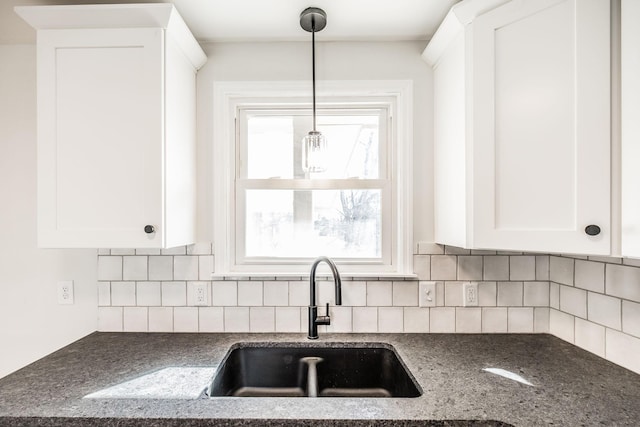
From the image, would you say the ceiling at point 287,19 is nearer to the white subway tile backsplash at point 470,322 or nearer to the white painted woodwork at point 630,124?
the white painted woodwork at point 630,124

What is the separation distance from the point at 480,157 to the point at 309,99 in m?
0.85

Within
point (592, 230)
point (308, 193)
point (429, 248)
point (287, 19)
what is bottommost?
point (429, 248)

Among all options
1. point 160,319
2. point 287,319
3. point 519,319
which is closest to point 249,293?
point 287,319

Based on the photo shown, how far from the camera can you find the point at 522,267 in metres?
1.58

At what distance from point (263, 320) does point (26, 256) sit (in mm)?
1204

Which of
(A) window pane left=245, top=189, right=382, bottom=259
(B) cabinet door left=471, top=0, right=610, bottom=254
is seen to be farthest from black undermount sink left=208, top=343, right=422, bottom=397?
(B) cabinet door left=471, top=0, right=610, bottom=254

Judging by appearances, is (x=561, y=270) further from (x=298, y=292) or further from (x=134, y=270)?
(x=134, y=270)

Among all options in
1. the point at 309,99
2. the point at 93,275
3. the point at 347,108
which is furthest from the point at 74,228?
the point at 347,108

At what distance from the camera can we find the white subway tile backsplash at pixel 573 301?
139cm

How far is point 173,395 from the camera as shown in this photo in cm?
101

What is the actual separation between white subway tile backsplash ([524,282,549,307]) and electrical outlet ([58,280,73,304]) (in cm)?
219

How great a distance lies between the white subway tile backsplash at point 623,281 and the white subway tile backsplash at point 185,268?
1743 millimetres

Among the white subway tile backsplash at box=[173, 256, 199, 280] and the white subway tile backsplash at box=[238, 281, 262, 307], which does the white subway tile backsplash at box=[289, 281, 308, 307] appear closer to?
the white subway tile backsplash at box=[238, 281, 262, 307]

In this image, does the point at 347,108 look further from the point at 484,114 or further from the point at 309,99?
the point at 484,114
